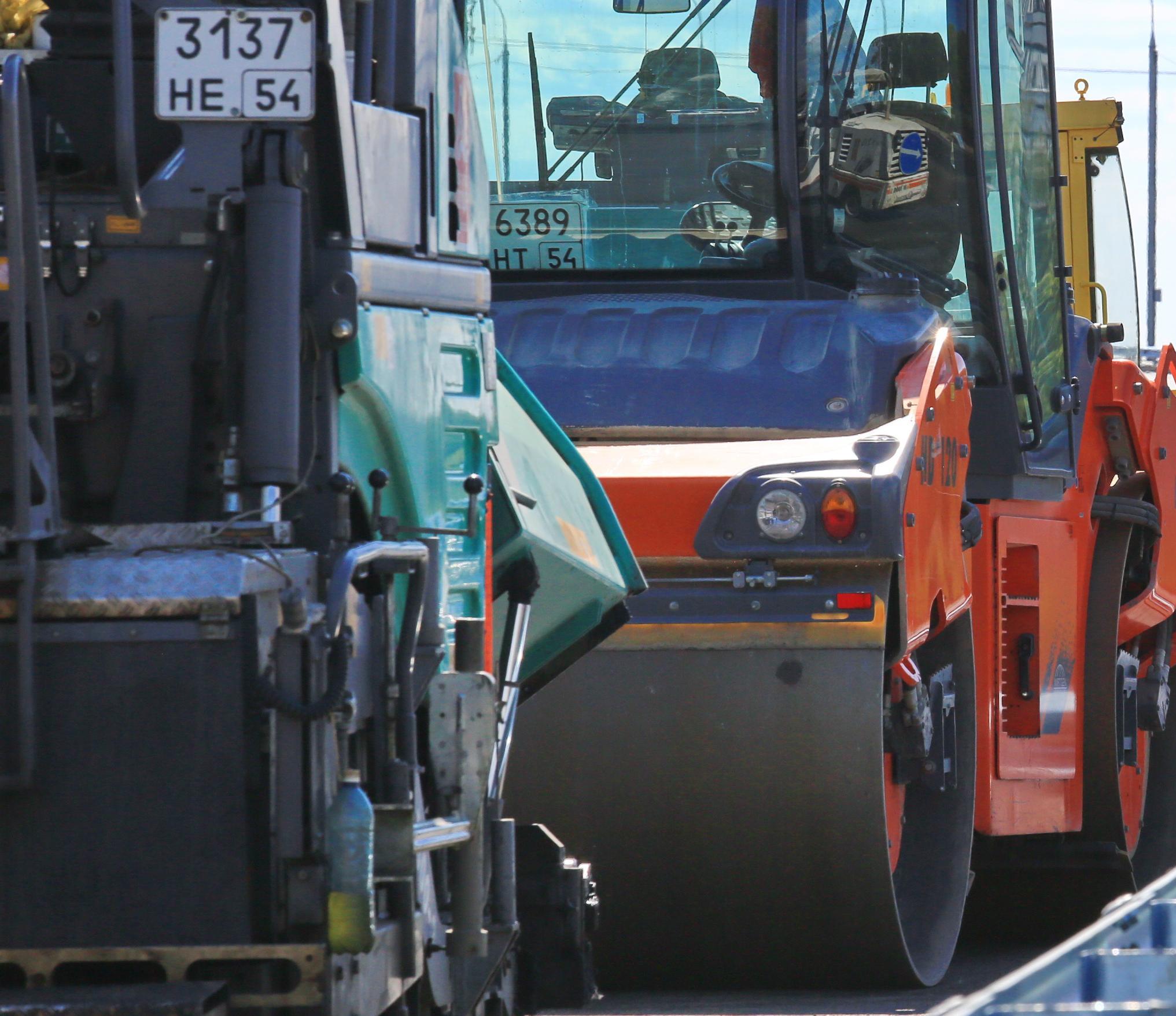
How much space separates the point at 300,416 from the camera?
3.98 meters

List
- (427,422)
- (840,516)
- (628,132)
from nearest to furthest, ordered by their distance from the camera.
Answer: (427,422), (840,516), (628,132)

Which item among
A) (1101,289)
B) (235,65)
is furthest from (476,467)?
(1101,289)

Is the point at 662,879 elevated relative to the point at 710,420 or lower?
lower

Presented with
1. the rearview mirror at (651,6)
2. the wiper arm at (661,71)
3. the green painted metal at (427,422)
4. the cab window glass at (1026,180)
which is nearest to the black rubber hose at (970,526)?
the cab window glass at (1026,180)

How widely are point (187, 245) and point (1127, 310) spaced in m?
7.26

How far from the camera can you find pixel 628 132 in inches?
289

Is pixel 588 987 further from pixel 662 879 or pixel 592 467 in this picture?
pixel 592 467

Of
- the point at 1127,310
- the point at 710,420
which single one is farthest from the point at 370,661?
the point at 1127,310

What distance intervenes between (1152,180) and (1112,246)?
13256 millimetres

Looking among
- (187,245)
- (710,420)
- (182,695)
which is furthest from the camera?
(710,420)

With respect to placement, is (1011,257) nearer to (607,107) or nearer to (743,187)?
(743,187)

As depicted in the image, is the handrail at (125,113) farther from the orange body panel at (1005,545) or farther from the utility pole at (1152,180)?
the utility pole at (1152,180)

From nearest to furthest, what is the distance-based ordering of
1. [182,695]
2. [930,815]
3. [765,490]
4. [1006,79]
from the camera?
[182,695] < [765,490] < [930,815] < [1006,79]

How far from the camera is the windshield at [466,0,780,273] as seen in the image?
7227 mm
